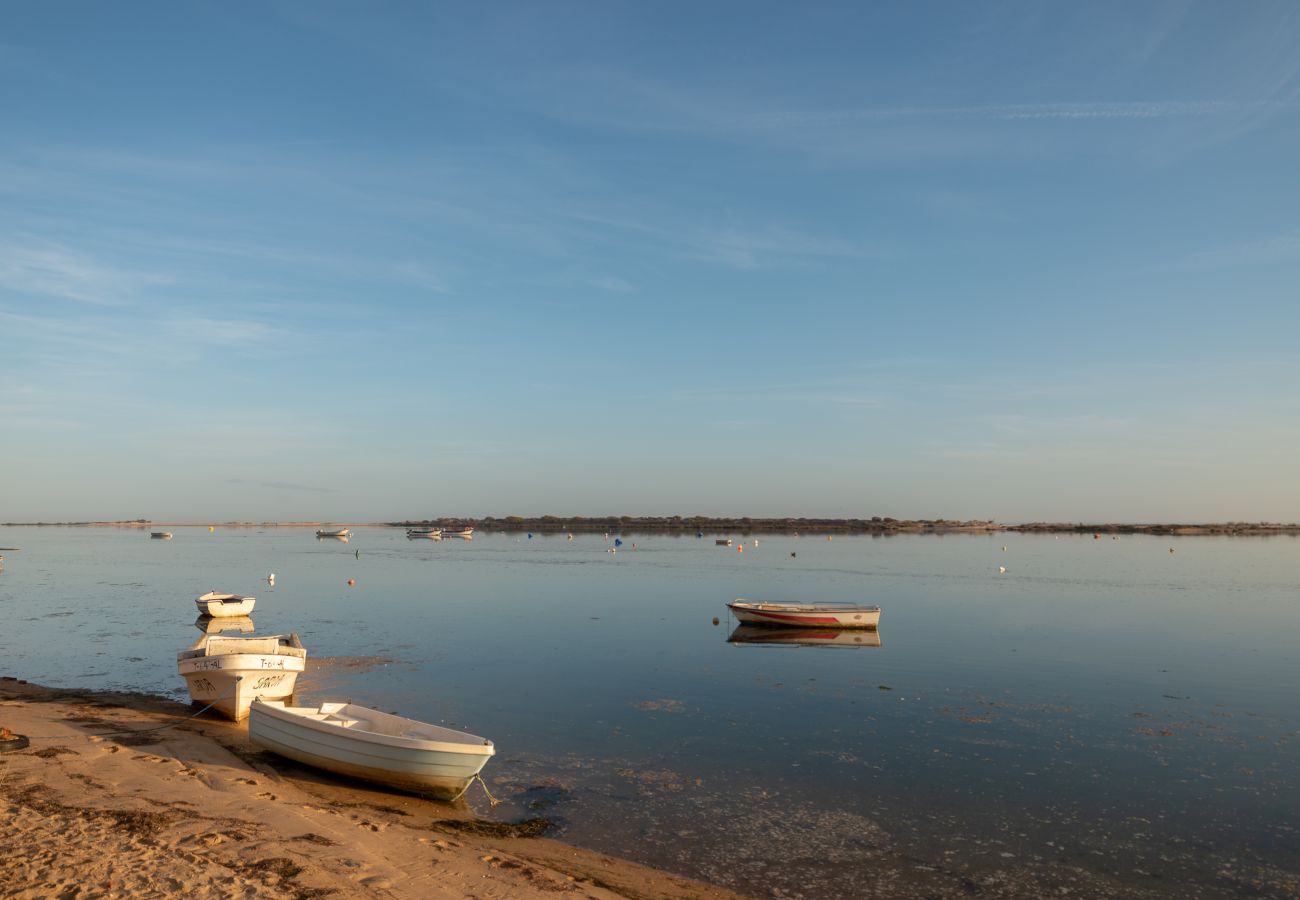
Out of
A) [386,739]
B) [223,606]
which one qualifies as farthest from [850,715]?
[223,606]

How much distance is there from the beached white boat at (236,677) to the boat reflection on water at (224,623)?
1773cm

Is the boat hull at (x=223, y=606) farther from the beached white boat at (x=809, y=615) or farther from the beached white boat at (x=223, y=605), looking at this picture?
the beached white boat at (x=809, y=615)

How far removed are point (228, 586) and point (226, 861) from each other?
5699cm

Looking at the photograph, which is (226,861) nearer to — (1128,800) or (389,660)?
(1128,800)

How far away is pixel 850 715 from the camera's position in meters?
22.5

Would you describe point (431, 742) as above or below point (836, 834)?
above

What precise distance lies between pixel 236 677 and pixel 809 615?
87.5 ft

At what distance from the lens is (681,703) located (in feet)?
78.2

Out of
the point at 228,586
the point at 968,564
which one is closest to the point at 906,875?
the point at 228,586

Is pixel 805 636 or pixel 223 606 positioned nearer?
pixel 805 636

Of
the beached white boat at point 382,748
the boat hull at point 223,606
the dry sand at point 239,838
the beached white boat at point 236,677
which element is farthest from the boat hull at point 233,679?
the boat hull at point 223,606

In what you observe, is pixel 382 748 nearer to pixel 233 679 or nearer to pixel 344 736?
pixel 344 736

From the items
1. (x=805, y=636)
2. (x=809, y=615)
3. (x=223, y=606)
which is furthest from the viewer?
(x=223, y=606)

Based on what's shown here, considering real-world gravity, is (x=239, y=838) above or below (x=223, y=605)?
above
